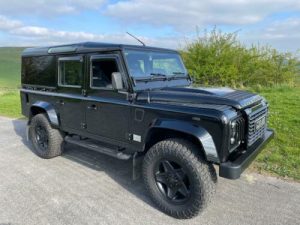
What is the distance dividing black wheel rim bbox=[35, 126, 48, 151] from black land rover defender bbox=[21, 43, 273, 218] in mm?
118

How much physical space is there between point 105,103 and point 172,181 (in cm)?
152

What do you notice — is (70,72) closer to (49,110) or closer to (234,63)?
(49,110)

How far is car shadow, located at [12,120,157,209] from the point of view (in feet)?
14.3

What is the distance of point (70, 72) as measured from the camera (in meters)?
5.08

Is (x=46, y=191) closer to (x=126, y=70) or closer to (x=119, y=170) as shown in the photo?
(x=119, y=170)

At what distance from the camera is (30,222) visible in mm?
3490

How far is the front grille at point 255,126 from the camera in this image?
3561mm

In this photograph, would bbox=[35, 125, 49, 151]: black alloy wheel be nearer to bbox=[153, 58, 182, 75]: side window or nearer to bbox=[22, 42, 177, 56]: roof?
bbox=[22, 42, 177, 56]: roof

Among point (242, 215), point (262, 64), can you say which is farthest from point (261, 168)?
point (262, 64)

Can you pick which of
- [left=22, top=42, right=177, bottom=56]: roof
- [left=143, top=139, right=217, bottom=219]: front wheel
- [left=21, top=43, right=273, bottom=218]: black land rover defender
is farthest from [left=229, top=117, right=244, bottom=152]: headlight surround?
[left=22, top=42, right=177, bottom=56]: roof

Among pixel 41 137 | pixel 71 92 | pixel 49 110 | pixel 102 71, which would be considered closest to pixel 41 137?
pixel 41 137

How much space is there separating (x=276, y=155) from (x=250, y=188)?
1374 mm

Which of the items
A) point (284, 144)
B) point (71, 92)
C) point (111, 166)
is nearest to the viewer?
point (71, 92)

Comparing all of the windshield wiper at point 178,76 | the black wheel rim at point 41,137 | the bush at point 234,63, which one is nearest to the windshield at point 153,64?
the windshield wiper at point 178,76
